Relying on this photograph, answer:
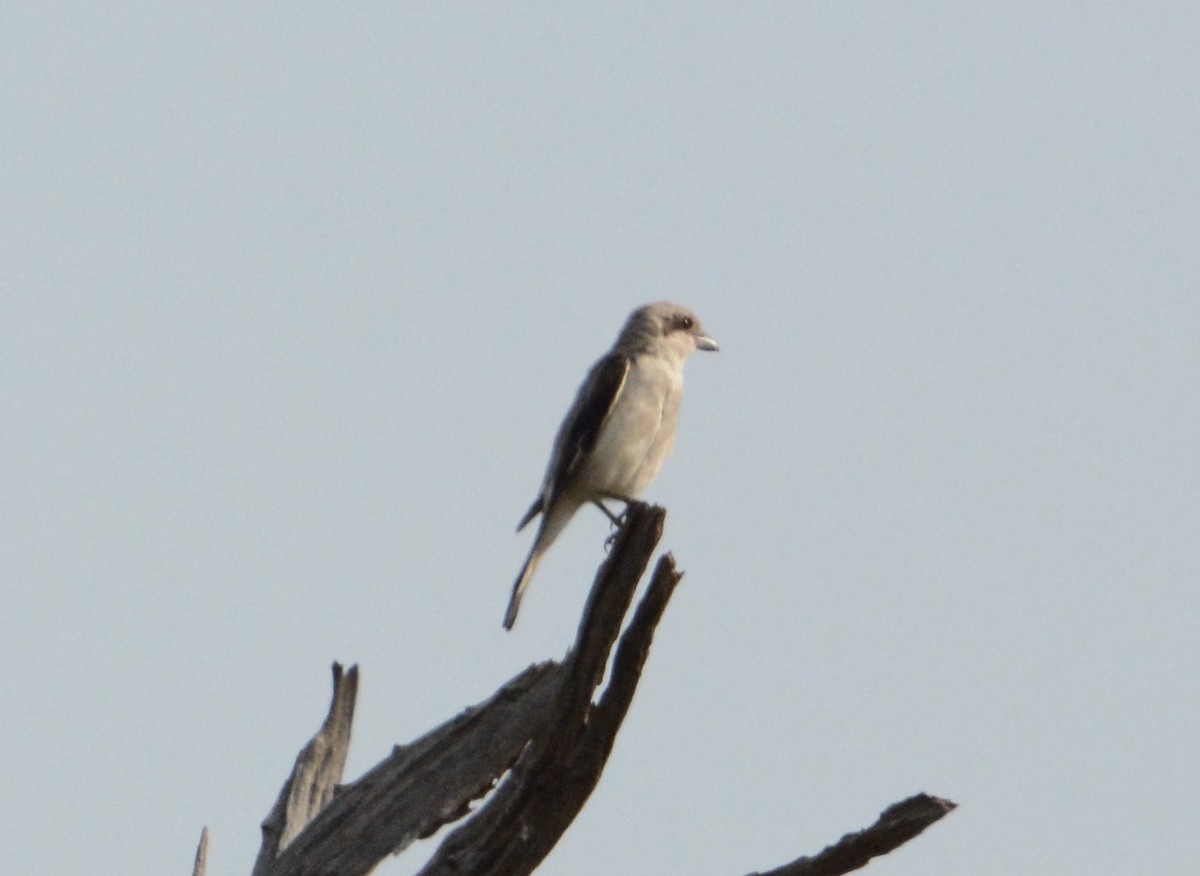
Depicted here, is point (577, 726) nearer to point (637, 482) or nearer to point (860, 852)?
point (860, 852)

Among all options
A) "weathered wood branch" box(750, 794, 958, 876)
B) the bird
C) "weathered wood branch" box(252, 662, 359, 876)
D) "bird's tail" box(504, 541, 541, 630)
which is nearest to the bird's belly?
the bird

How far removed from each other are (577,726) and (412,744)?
1.24m

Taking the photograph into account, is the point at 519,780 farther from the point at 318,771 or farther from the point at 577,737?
the point at 318,771

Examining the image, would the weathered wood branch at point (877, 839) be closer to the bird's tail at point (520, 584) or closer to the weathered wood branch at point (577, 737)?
the weathered wood branch at point (577, 737)

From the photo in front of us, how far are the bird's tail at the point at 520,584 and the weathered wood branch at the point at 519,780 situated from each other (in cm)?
251

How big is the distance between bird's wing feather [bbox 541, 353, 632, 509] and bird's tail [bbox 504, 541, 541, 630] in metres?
0.30

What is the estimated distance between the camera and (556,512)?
37.0 ft

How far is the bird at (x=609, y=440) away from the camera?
10984mm

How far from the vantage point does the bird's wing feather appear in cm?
1105

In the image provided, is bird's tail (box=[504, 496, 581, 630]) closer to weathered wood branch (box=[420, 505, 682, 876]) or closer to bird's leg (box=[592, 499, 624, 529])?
bird's leg (box=[592, 499, 624, 529])

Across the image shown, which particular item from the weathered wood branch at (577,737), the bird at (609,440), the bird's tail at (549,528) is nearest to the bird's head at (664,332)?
the bird at (609,440)

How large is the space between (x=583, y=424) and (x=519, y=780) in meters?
4.31

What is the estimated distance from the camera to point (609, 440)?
35.9 feet

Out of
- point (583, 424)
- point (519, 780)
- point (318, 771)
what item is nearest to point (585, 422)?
point (583, 424)
